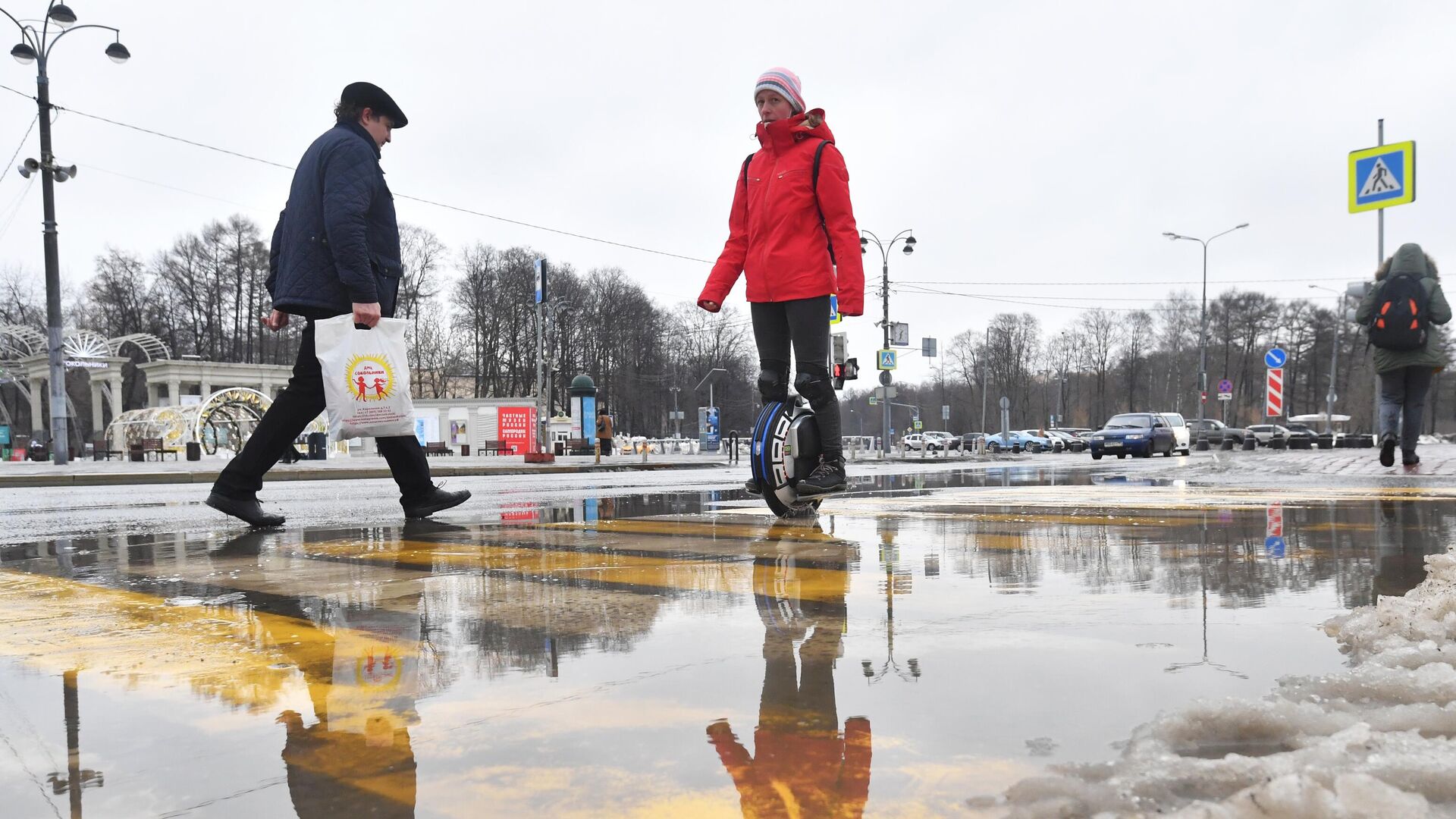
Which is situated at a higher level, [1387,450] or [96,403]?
[96,403]

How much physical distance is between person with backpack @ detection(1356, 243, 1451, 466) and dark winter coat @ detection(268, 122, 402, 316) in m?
8.32

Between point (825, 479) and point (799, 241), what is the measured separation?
46.0 inches

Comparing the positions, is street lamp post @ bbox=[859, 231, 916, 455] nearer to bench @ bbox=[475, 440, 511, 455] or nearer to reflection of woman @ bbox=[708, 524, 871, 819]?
bench @ bbox=[475, 440, 511, 455]

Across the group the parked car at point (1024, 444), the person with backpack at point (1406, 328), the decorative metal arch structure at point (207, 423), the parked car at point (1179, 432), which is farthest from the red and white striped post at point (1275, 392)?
the parked car at point (1024, 444)

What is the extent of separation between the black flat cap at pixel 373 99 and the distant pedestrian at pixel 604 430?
111 ft

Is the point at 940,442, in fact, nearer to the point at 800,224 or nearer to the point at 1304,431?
the point at 1304,431

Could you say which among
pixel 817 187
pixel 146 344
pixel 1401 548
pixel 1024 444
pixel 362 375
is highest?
pixel 146 344

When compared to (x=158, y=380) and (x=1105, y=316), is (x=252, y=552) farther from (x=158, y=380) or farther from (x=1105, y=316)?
(x=1105, y=316)

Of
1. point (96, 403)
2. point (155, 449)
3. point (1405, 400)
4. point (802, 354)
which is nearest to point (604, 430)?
point (155, 449)

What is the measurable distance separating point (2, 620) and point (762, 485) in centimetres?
308

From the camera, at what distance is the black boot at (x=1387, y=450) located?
8898 millimetres

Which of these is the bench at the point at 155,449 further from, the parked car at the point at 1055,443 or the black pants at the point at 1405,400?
the parked car at the point at 1055,443

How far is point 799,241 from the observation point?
15.0 ft

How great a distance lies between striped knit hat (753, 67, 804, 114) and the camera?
15.0 ft
